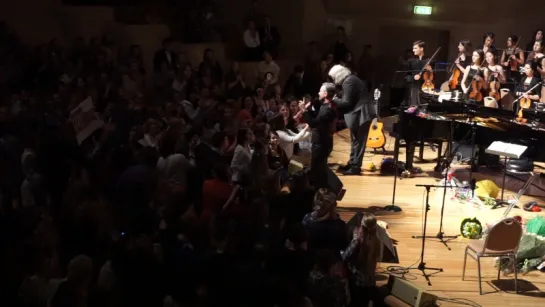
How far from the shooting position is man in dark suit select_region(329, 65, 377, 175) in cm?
1004

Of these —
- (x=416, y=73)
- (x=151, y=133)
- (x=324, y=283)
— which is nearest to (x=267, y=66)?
(x=416, y=73)

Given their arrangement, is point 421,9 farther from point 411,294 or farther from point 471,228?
point 411,294

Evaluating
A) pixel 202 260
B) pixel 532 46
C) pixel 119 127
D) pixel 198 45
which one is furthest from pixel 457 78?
pixel 202 260

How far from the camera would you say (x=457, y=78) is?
12422 mm

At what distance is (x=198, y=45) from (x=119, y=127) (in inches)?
263

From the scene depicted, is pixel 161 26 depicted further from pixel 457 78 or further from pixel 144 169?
pixel 144 169

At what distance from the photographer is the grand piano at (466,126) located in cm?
934

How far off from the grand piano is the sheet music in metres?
0.42

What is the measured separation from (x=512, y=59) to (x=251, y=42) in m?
5.07

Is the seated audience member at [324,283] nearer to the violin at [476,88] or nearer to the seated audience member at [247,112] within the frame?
the seated audience member at [247,112]

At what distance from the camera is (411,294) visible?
6043 mm

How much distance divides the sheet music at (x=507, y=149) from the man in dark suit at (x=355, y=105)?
6.03ft

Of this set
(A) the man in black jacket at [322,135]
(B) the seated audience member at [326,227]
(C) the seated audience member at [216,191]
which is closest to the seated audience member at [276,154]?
(A) the man in black jacket at [322,135]

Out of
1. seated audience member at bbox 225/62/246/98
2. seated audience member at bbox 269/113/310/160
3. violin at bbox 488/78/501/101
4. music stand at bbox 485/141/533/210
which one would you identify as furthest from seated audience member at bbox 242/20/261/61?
music stand at bbox 485/141/533/210
